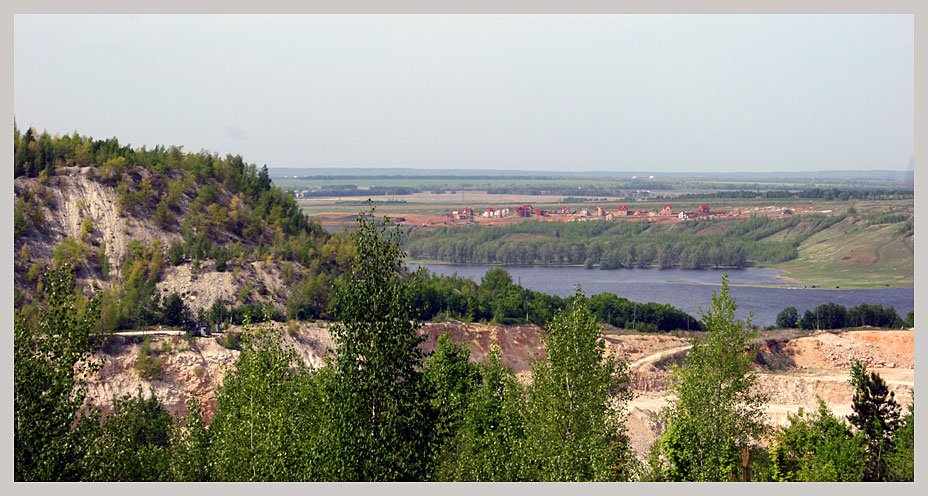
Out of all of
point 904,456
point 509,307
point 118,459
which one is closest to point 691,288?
point 509,307

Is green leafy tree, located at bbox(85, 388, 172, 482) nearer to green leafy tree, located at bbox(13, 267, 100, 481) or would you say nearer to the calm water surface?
green leafy tree, located at bbox(13, 267, 100, 481)

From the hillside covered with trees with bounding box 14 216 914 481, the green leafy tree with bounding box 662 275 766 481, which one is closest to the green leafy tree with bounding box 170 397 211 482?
the hillside covered with trees with bounding box 14 216 914 481

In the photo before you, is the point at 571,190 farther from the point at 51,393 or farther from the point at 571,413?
the point at 51,393

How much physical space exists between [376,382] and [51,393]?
12.6ft

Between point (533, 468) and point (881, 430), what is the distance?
1191cm

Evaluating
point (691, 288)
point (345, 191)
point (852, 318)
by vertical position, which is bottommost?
point (691, 288)

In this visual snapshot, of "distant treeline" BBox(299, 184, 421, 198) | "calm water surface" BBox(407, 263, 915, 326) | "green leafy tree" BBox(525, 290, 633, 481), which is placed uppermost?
"distant treeline" BBox(299, 184, 421, 198)

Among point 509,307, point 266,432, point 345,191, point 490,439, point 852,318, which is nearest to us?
point 266,432

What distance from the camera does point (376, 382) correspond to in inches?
338

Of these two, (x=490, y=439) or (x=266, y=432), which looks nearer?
(x=266, y=432)

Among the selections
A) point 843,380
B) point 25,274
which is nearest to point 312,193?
point 25,274

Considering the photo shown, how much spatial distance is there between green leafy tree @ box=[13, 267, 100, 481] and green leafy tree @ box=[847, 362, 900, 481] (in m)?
16.0

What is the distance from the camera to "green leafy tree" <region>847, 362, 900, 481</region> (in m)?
17.5

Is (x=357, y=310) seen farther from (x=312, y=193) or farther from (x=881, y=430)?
(x=312, y=193)
